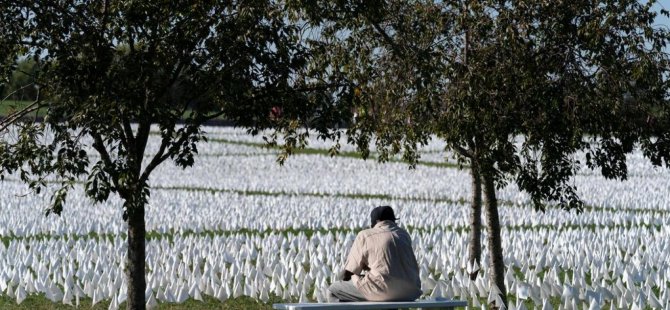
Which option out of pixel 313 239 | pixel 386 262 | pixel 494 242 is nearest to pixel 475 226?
pixel 494 242

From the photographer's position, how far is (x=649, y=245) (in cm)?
1714

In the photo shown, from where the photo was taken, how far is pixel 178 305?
1226 cm

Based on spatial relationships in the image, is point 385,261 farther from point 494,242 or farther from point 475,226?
point 475,226

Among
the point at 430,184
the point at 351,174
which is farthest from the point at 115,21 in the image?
the point at 351,174

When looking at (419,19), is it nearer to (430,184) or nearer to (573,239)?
(573,239)

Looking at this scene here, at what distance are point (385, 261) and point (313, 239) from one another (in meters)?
9.59

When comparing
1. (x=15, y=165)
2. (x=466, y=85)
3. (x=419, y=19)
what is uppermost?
(x=419, y=19)

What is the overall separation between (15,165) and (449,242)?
982 cm

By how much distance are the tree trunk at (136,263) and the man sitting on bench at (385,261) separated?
246 cm

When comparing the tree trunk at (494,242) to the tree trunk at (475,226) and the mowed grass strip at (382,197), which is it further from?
the mowed grass strip at (382,197)

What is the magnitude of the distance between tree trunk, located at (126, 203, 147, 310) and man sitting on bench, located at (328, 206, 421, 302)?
8.08ft

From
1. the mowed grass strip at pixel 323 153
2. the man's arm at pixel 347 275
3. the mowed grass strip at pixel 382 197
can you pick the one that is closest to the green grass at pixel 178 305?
the man's arm at pixel 347 275

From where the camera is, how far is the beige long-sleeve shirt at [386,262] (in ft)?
27.6

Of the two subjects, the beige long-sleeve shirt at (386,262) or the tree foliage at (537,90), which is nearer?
the beige long-sleeve shirt at (386,262)
